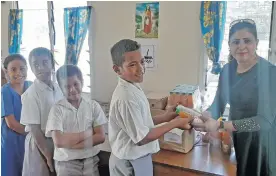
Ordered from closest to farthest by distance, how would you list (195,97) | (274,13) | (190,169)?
(274,13) → (195,97) → (190,169)

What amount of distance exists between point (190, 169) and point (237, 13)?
18.6 inches

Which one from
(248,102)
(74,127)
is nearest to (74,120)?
(74,127)

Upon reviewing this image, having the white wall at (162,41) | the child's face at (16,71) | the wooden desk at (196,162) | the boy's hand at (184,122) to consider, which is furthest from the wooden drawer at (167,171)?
the child's face at (16,71)

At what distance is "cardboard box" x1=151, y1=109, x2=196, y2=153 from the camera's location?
0.74m

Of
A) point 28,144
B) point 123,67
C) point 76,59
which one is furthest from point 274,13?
point 28,144

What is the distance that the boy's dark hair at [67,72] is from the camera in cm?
64

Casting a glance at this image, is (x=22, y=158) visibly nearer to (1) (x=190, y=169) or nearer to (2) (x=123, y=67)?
(2) (x=123, y=67)

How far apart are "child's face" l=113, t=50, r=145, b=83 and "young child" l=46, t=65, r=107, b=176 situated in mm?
113

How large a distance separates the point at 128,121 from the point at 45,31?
334mm

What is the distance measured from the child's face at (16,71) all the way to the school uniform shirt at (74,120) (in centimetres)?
12

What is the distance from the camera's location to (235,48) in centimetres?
54

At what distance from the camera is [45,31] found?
0.66 m

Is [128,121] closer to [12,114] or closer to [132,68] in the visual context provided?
[132,68]

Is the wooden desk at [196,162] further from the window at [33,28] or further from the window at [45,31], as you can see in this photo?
the window at [33,28]
